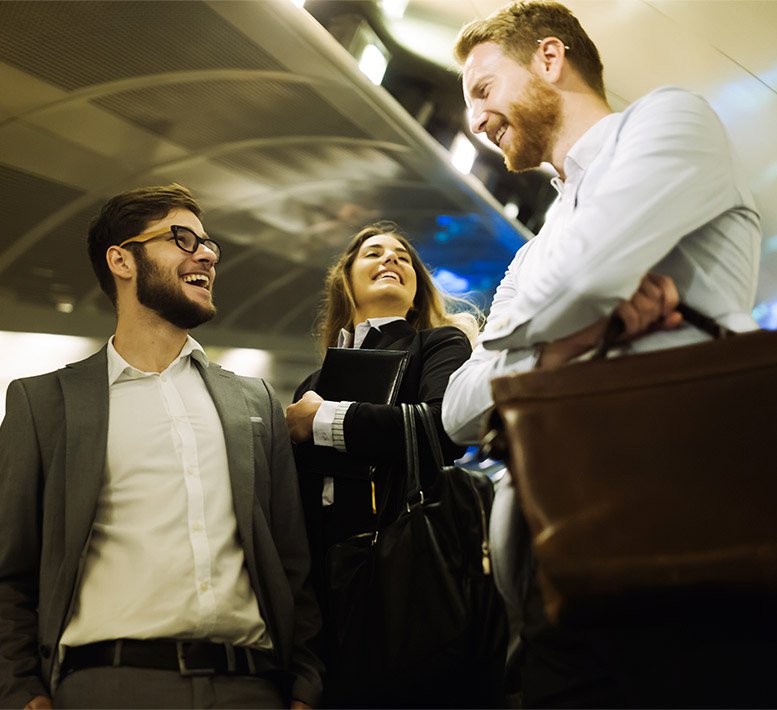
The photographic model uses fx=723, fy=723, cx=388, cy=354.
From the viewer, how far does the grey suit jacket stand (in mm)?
1798

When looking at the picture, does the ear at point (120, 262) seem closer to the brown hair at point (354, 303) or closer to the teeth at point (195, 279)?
the teeth at point (195, 279)

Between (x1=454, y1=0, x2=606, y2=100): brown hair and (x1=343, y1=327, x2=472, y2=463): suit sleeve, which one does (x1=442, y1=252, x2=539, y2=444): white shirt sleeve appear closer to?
(x1=343, y1=327, x2=472, y2=463): suit sleeve

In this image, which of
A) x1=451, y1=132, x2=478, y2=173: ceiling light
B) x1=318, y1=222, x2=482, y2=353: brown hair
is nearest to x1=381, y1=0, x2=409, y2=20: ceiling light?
x1=451, y1=132, x2=478, y2=173: ceiling light

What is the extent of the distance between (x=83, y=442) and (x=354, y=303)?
139cm

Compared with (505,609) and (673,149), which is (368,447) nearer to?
(505,609)

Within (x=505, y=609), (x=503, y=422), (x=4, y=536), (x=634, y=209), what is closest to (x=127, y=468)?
(x=4, y=536)

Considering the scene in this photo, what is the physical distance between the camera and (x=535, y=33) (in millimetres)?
1914

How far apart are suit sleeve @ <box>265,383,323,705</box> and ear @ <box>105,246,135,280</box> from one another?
2.38ft

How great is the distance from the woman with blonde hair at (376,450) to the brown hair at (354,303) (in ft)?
0.10

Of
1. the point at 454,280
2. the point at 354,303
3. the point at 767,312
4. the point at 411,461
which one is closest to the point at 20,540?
the point at 411,461

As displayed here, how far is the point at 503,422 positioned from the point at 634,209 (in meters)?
0.44

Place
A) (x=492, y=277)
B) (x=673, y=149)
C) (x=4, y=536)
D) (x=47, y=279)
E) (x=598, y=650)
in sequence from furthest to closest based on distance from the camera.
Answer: (x=492, y=277)
(x=47, y=279)
(x=4, y=536)
(x=673, y=149)
(x=598, y=650)

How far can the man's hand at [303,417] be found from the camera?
2.25m

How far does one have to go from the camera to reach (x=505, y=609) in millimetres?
1735
